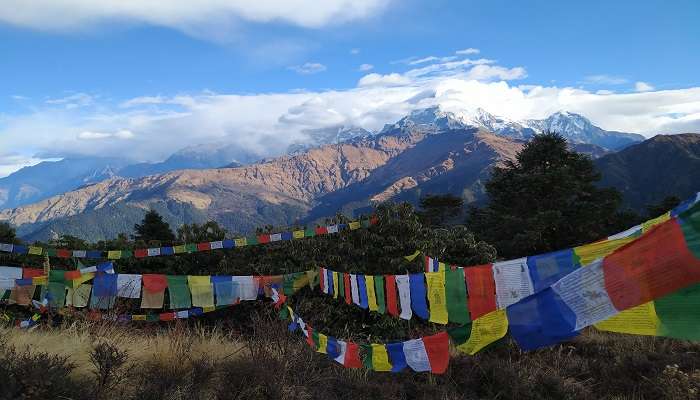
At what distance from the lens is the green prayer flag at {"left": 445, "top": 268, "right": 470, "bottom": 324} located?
5855 mm

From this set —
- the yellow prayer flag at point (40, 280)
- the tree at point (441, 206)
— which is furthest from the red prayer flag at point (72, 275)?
the tree at point (441, 206)

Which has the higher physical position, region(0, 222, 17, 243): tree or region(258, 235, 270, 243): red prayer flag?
region(0, 222, 17, 243): tree

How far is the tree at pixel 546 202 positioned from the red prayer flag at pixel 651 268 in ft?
111

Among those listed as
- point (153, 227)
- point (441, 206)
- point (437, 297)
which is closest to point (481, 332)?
point (437, 297)

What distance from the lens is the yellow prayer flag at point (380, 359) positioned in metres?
5.45

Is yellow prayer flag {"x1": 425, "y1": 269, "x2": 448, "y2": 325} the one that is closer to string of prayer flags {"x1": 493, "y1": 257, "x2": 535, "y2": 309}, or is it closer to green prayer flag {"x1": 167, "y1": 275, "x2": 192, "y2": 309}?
string of prayer flags {"x1": 493, "y1": 257, "x2": 535, "y2": 309}

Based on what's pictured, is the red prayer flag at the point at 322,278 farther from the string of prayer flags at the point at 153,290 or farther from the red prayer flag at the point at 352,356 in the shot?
the red prayer flag at the point at 352,356

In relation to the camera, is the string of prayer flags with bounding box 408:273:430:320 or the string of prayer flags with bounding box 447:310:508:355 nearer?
the string of prayer flags with bounding box 447:310:508:355

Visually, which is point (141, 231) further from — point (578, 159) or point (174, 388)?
point (174, 388)

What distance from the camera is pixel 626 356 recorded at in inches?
273

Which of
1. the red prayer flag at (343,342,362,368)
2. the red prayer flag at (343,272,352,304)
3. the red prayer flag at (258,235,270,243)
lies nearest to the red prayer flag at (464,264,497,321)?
the red prayer flag at (343,342,362,368)

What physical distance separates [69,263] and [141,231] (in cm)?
3840

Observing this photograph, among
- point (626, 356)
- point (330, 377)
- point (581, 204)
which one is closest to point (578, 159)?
point (581, 204)

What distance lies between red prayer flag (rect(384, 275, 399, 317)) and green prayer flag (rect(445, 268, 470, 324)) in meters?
1.72
